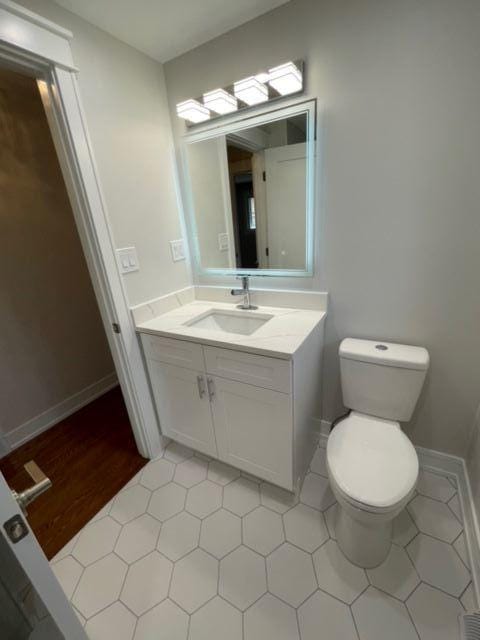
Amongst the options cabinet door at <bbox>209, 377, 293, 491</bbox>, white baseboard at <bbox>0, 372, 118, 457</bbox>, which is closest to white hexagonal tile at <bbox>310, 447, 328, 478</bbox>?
cabinet door at <bbox>209, 377, 293, 491</bbox>

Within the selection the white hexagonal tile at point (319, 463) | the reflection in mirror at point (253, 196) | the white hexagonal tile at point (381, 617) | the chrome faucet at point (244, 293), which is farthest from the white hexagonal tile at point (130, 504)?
the reflection in mirror at point (253, 196)

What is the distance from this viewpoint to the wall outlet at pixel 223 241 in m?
1.77

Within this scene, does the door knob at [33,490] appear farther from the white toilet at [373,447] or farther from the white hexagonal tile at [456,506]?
the white hexagonal tile at [456,506]

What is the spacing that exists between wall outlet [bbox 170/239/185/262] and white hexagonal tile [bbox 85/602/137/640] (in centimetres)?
167

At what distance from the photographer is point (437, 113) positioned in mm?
1120

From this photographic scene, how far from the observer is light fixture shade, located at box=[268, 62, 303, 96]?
1.26 metres

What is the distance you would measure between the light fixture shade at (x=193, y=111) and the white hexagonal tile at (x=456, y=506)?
2.39 meters

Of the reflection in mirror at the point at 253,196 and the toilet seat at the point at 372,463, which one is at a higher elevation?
the reflection in mirror at the point at 253,196

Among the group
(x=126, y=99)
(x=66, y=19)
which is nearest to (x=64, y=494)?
(x=126, y=99)

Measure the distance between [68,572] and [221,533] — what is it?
685mm

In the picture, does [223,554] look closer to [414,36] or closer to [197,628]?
[197,628]

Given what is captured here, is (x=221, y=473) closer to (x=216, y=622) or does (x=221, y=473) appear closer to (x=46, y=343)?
(x=216, y=622)

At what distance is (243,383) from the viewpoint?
4.29ft

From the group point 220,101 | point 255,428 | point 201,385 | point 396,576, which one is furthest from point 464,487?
point 220,101
